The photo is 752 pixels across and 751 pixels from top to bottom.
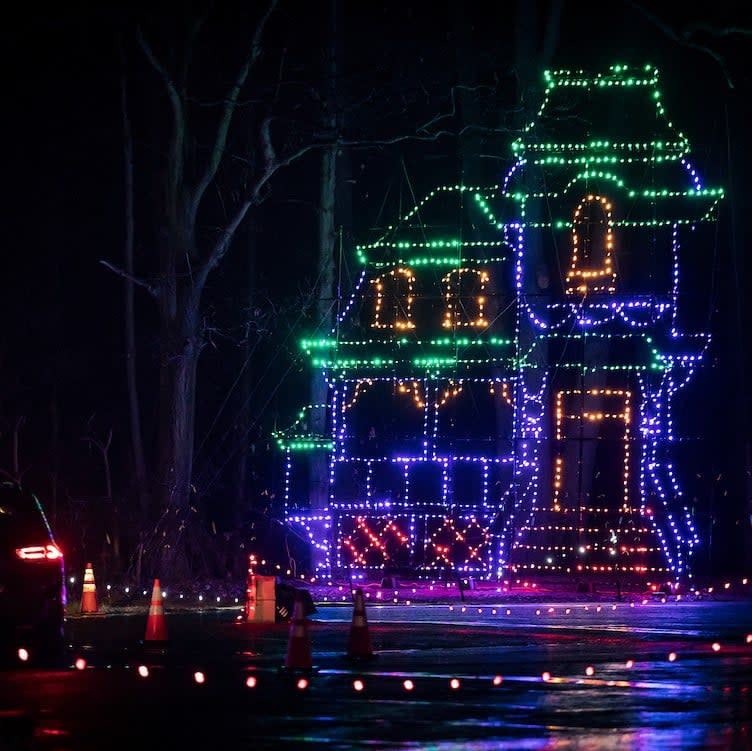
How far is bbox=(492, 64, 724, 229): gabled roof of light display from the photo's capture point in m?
30.4

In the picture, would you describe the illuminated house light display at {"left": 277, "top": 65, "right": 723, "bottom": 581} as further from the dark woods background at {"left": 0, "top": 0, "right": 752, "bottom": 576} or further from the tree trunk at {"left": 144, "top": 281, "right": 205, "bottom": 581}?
the tree trunk at {"left": 144, "top": 281, "right": 205, "bottom": 581}

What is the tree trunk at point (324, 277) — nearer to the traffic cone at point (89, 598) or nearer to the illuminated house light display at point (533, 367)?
the illuminated house light display at point (533, 367)

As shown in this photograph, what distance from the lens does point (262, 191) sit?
38.3 m

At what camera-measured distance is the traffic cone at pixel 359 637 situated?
16203mm

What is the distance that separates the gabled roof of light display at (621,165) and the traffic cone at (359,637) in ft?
50.6

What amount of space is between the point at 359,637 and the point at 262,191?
75.6 ft

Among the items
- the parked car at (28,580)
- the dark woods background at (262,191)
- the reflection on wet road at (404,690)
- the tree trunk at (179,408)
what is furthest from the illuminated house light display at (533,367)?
the parked car at (28,580)

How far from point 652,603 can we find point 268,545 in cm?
996

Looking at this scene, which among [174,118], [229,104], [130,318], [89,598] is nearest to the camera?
[89,598]

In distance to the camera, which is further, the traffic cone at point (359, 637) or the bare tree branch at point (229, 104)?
the bare tree branch at point (229, 104)

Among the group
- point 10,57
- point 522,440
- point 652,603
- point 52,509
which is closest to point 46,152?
point 10,57

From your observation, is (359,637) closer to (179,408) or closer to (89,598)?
(89,598)

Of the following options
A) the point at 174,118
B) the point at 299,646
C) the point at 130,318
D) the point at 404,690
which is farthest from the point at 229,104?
the point at 404,690

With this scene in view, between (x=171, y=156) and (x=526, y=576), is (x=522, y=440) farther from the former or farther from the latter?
(x=171, y=156)
